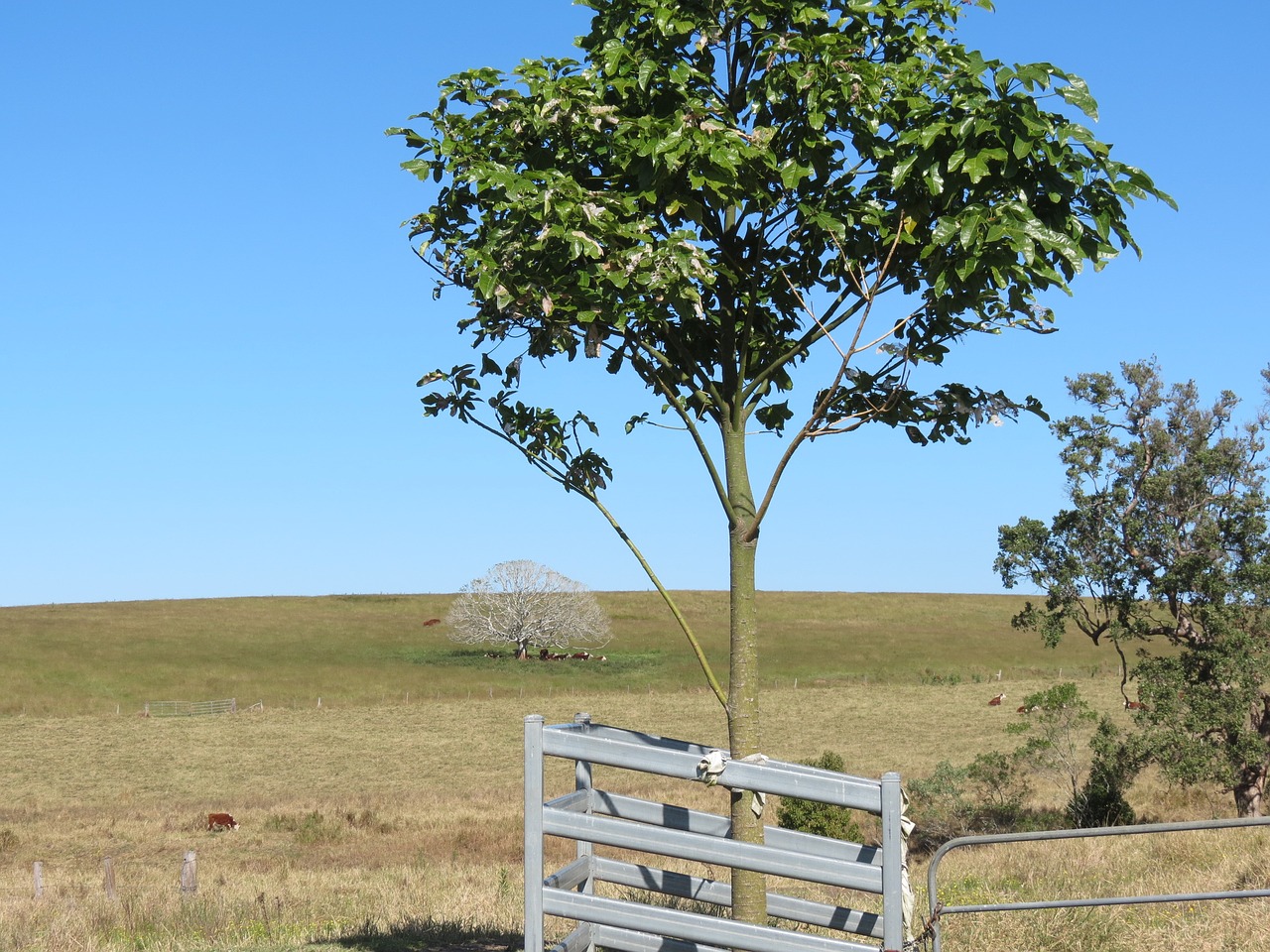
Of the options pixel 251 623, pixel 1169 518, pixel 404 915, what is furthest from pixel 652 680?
pixel 404 915

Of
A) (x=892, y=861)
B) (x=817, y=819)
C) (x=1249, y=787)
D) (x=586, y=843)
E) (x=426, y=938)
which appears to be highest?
(x=892, y=861)

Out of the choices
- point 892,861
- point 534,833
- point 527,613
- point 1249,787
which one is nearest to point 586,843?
point 534,833

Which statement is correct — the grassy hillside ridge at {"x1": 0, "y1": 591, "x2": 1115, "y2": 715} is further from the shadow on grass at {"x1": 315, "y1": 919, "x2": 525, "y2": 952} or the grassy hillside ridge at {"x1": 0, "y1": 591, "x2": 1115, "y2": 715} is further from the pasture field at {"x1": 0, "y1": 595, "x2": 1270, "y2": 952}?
the shadow on grass at {"x1": 315, "y1": 919, "x2": 525, "y2": 952}

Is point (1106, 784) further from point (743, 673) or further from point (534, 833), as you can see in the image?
point (534, 833)

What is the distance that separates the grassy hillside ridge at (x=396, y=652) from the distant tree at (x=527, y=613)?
217cm

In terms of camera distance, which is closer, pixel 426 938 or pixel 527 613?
pixel 426 938

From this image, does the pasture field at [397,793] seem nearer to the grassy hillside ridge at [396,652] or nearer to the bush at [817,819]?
the grassy hillside ridge at [396,652]

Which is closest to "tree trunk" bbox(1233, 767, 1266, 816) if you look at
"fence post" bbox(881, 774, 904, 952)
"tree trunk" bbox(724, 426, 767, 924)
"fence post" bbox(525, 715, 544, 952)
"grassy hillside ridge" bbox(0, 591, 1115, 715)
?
"tree trunk" bbox(724, 426, 767, 924)

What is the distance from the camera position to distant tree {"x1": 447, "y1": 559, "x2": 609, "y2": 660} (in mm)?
87250

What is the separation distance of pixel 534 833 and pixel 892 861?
188 cm

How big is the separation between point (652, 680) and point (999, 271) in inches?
2796

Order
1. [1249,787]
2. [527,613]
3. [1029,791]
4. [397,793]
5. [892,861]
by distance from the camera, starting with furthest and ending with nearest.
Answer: [527,613], [397,793], [1029,791], [1249,787], [892,861]

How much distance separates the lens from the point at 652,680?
75.8m

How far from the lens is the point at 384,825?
28.7 meters
